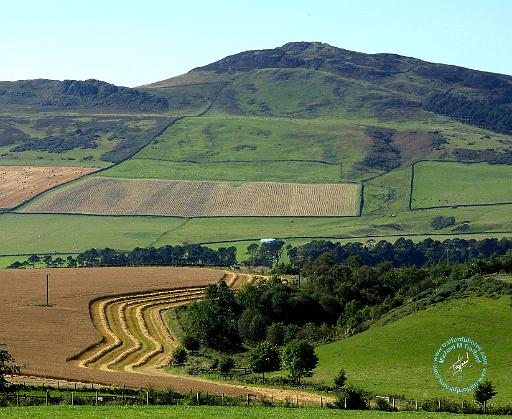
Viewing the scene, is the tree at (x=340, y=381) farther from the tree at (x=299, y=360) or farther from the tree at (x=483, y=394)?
the tree at (x=483, y=394)

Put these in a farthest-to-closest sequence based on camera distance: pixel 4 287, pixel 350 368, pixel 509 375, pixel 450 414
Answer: pixel 4 287 → pixel 350 368 → pixel 509 375 → pixel 450 414

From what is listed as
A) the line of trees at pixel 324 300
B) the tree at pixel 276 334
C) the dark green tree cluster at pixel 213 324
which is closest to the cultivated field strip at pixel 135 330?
the dark green tree cluster at pixel 213 324

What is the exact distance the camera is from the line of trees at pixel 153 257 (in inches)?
6940

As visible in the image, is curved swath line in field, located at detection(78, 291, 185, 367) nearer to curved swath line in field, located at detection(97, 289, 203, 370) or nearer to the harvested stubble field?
the harvested stubble field

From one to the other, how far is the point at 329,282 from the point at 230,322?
2030cm

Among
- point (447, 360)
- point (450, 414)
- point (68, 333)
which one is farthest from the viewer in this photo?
point (68, 333)

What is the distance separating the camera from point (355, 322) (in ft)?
303

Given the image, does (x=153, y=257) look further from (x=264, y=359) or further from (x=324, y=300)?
(x=264, y=359)

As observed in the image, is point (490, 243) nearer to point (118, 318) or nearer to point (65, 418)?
point (118, 318)

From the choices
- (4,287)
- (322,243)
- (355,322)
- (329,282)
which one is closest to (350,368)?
(355,322)

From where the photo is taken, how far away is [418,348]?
73.1 m

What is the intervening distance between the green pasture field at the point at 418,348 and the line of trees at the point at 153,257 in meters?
94.6

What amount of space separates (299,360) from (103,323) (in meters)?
35.3

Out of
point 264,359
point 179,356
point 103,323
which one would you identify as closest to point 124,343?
point 103,323
